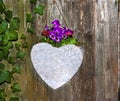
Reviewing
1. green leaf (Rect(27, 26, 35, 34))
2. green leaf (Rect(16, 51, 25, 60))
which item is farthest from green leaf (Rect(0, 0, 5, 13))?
green leaf (Rect(16, 51, 25, 60))

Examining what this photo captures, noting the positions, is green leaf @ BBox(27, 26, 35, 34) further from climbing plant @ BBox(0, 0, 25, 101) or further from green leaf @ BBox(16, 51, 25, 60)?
green leaf @ BBox(16, 51, 25, 60)

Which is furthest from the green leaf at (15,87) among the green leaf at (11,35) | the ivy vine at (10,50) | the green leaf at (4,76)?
the green leaf at (11,35)

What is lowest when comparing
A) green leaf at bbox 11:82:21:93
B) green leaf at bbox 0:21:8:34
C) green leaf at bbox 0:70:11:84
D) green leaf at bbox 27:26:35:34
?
green leaf at bbox 11:82:21:93

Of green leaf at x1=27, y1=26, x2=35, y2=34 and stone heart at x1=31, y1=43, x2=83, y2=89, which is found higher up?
green leaf at x1=27, y1=26, x2=35, y2=34

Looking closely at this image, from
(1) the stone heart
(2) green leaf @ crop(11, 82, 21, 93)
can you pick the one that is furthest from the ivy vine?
(1) the stone heart

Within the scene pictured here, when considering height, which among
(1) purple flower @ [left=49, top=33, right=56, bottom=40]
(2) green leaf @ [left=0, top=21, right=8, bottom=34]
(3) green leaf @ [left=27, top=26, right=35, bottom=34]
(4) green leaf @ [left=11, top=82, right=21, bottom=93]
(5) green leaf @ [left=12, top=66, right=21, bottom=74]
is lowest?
(4) green leaf @ [left=11, top=82, right=21, bottom=93]

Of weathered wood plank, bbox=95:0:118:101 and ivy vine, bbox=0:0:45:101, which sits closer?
ivy vine, bbox=0:0:45:101

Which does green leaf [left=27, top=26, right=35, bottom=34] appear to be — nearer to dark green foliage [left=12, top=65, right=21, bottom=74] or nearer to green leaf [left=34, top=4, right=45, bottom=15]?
green leaf [left=34, top=4, right=45, bottom=15]

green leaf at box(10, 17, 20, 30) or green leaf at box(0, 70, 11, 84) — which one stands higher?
green leaf at box(10, 17, 20, 30)
